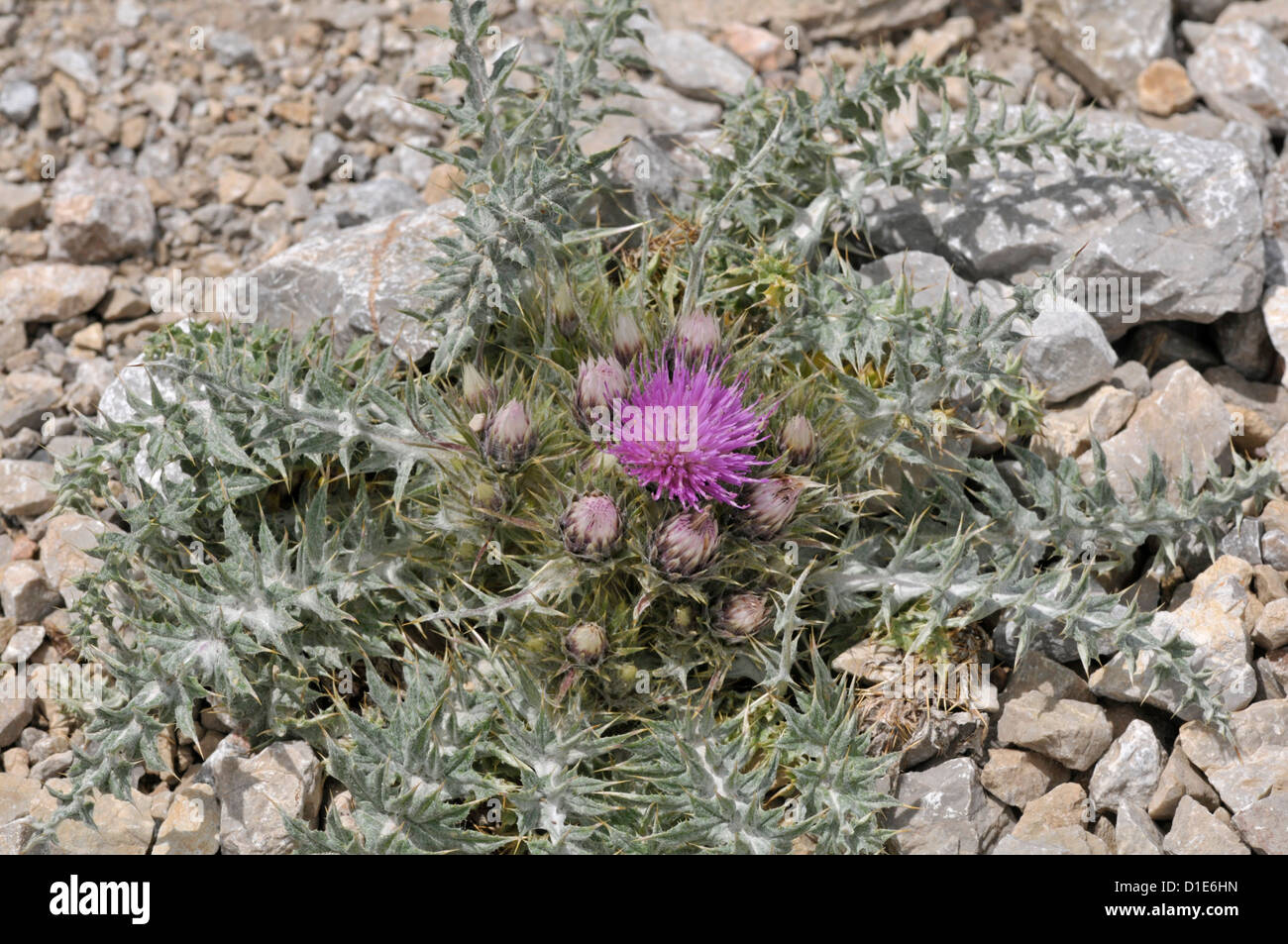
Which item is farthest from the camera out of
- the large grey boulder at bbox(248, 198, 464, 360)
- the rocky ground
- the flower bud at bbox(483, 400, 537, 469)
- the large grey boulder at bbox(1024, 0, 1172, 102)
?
the large grey boulder at bbox(1024, 0, 1172, 102)

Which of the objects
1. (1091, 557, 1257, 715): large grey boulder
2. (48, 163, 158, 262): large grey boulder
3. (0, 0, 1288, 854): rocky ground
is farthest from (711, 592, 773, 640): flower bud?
(48, 163, 158, 262): large grey boulder

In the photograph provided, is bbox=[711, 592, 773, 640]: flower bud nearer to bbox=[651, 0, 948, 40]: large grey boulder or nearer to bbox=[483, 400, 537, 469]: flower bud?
bbox=[483, 400, 537, 469]: flower bud

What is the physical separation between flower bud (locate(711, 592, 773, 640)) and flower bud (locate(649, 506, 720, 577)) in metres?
0.24

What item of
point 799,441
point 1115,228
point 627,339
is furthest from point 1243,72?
point 627,339

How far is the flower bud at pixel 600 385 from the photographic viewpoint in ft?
12.6

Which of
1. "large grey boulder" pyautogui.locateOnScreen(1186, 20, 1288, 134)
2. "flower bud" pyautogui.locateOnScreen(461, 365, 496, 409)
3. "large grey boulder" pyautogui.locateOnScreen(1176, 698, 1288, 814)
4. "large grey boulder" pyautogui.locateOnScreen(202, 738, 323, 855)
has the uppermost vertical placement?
"large grey boulder" pyautogui.locateOnScreen(1186, 20, 1288, 134)

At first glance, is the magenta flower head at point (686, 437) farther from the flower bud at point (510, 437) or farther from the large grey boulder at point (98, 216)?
the large grey boulder at point (98, 216)

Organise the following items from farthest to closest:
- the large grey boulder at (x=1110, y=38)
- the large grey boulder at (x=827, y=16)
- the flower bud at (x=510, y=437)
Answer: the large grey boulder at (x=827, y=16) → the large grey boulder at (x=1110, y=38) → the flower bud at (x=510, y=437)

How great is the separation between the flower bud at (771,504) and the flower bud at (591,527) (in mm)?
452

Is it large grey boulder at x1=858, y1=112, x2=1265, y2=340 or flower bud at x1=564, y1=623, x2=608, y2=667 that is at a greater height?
large grey boulder at x1=858, y1=112, x2=1265, y2=340

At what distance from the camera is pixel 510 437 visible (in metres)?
3.80

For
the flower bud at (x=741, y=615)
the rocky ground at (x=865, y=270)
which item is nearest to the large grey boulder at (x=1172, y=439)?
the rocky ground at (x=865, y=270)

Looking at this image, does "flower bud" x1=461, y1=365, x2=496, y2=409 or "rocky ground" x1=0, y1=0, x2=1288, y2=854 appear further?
"rocky ground" x1=0, y1=0, x2=1288, y2=854

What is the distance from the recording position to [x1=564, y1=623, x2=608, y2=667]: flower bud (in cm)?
379
